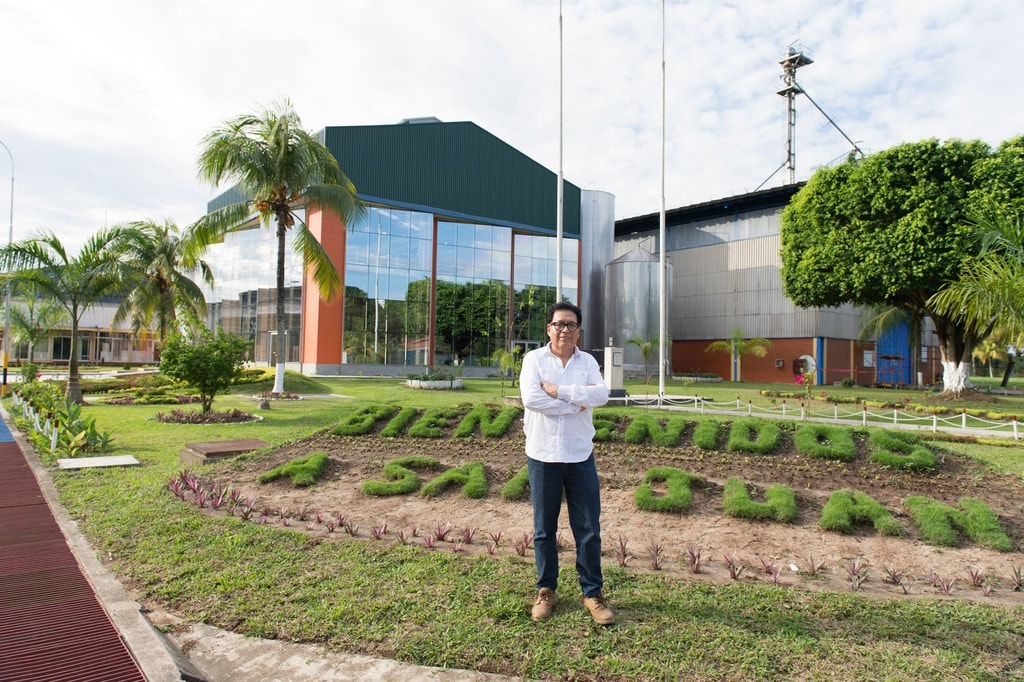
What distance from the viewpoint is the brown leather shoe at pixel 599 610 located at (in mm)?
3443

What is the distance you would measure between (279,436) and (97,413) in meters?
7.24

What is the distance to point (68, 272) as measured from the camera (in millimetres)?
15133

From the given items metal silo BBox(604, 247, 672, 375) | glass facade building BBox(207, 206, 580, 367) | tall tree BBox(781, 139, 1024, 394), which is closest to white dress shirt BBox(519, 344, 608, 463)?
tall tree BBox(781, 139, 1024, 394)

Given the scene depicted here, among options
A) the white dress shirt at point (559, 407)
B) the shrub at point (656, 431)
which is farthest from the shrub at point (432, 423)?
the white dress shirt at point (559, 407)

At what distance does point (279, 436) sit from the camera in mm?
11078

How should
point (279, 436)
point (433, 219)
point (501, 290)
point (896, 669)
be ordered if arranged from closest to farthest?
point (896, 669) → point (279, 436) → point (433, 219) → point (501, 290)

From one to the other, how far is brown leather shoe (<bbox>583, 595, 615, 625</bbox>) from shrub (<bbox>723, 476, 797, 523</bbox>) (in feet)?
7.96

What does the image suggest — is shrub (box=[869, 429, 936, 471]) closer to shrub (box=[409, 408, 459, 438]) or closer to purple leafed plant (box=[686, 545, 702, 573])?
purple leafed plant (box=[686, 545, 702, 573])

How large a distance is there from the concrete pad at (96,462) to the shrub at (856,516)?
8.50 metres

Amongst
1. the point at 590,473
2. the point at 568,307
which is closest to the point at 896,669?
the point at 590,473

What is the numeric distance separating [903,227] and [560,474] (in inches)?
871

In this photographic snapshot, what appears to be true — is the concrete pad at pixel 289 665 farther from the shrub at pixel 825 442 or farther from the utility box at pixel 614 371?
the utility box at pixel 614 371

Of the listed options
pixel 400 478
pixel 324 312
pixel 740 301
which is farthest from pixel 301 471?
pixel 740 301

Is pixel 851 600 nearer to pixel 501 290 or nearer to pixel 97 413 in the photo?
pixel 97 413
